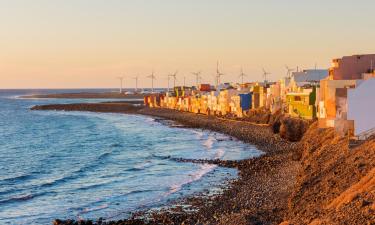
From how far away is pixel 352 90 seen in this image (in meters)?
36.8

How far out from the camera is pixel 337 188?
23.5 metres

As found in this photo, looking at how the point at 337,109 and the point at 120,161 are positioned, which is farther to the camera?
the point at 120,161

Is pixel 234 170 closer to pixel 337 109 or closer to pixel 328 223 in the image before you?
pixel 337 109

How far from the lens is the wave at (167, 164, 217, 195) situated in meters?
38.0

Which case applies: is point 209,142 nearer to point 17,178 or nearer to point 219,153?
point 219,153

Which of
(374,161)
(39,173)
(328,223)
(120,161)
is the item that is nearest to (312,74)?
(120,161)

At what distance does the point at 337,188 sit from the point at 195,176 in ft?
66.7

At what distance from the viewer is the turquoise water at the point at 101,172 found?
33.1 metres

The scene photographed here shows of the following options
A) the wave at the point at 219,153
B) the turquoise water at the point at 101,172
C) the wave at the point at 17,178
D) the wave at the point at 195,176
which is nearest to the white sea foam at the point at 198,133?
the turquoise water at the point at 101,172

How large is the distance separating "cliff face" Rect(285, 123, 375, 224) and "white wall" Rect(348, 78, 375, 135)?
1901 mm

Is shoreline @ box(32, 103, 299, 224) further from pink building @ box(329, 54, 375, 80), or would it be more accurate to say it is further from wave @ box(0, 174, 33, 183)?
wave @ box(0, 174, 33, 183)

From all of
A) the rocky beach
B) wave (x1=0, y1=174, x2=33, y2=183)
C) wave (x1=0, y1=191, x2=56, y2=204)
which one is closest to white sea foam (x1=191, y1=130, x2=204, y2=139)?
the rocky beach

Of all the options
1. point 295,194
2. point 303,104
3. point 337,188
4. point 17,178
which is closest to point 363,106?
point 295,194

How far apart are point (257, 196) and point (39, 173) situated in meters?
22.4
